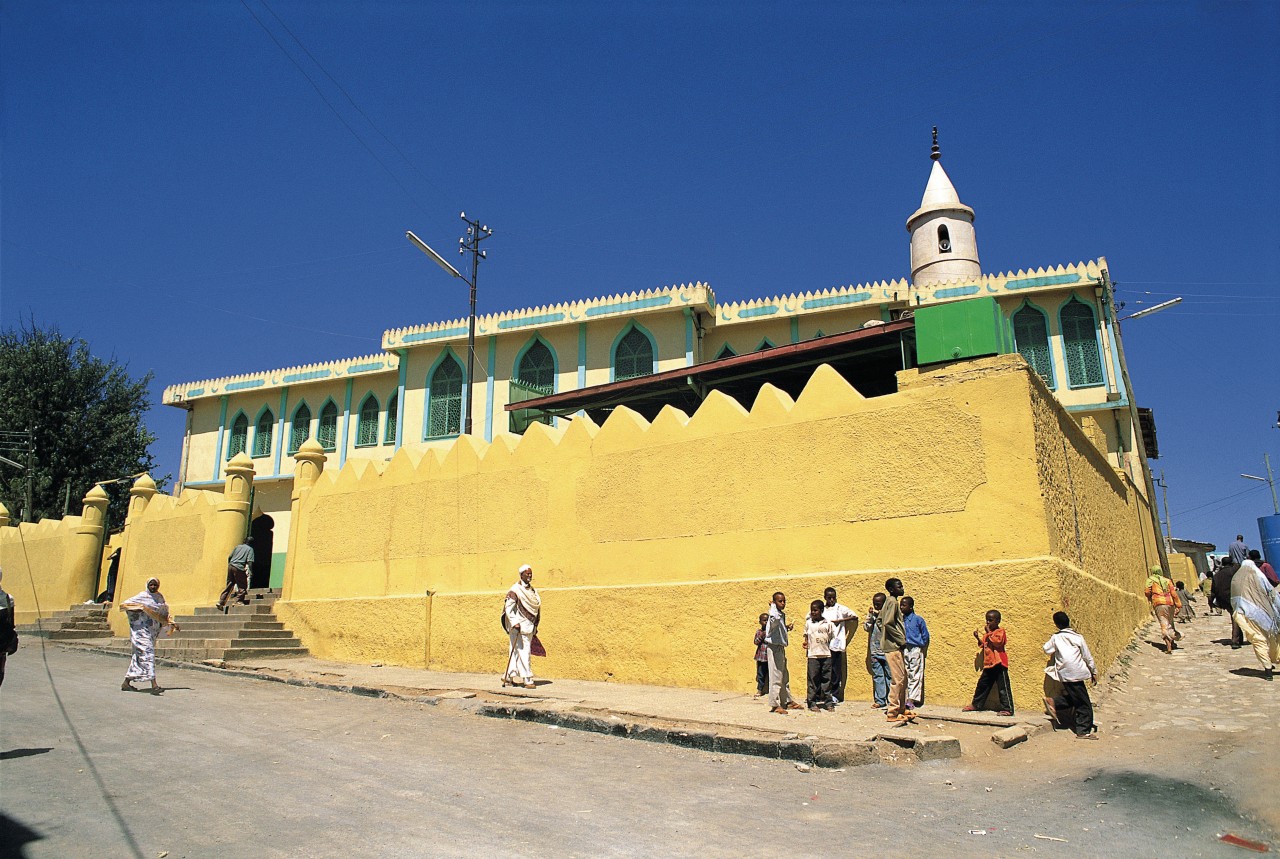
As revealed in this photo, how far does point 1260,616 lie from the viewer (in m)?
9.52

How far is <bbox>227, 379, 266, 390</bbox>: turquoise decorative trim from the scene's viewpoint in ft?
89.7

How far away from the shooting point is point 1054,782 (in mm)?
5719

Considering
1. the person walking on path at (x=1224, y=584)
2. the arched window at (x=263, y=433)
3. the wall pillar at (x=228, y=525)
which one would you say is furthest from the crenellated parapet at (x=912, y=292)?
the arched window at (x=263, y=433)

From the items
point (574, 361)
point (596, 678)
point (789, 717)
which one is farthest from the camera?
point (574, 361)

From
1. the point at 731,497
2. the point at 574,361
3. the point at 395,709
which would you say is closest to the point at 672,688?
the point at 731,497

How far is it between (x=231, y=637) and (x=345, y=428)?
12919 mm

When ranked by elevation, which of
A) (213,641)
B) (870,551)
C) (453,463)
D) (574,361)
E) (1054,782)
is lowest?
(1054,782)

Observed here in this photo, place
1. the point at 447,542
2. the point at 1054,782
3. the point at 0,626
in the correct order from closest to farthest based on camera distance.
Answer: the point at 1054,782 → the point at 0,626 → the point at 447,542

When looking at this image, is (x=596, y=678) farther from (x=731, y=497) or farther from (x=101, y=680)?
(x=101, y=680)

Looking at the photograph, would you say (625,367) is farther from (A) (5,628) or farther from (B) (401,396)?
(A) (5,628)

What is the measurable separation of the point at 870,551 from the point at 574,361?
576 inches

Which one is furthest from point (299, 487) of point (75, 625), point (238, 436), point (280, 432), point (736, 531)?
point (238, 436)

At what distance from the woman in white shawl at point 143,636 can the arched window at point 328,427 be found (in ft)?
52.8

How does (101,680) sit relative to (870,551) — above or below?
below
